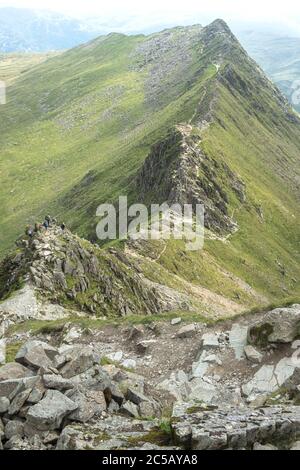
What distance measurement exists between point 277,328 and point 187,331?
657 cm

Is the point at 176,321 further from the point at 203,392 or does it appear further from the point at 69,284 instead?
the point at 69,284

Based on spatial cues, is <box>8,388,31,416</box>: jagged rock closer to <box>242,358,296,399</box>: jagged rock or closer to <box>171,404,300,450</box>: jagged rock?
<box>171,404,300,450</box>: jagged rock

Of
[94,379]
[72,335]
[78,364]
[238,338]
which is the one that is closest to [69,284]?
[72,335]

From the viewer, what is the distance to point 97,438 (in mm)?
16719

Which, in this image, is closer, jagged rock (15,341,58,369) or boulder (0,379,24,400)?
boulder (0,379,24,400)

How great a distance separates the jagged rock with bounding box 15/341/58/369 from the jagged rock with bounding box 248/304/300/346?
10.3m

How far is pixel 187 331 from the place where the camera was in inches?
1208

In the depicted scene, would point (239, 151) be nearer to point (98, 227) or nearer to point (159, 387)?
point (98, 227)

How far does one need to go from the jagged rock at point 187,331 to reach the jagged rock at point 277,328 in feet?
14.5

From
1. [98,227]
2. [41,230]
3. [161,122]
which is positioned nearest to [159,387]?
[41,230]

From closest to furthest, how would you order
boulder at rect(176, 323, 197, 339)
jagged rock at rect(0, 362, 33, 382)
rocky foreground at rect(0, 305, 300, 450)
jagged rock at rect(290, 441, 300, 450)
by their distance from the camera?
jagged rock at rect(290, 441, 300, 450) < rocky foreground at rect(0, 305, 300, 450) < jagged rock at rect(0, 362, 33, 382) < boulder at rect(176, 323, 197, 339)

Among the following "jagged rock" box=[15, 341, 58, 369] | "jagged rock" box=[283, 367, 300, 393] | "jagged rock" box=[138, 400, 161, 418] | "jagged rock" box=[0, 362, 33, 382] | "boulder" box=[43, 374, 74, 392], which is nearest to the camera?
"boulder" box=[43, 374, 74, 392]

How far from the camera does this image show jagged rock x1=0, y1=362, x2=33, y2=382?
69.5 feet

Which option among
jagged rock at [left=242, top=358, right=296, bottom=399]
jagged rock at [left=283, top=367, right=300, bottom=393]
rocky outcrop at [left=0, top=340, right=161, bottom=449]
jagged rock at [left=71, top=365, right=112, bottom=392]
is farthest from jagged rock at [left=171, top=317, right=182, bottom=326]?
jagged rock at [left=283, top=367, right=300, bottom=393]
